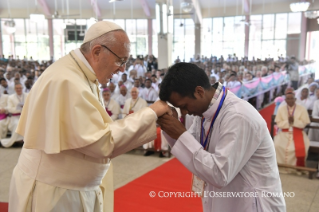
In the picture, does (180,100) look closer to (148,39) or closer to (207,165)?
(207,165)

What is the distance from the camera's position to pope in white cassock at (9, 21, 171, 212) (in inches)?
63.8

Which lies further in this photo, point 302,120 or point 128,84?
point 128,84

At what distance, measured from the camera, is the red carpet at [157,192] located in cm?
405

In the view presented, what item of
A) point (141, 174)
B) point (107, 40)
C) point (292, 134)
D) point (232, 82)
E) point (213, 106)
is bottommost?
point (141, 174)

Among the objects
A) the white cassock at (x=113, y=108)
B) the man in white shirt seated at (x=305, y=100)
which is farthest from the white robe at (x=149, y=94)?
the man in white shirt seated at (x=305, y=100)

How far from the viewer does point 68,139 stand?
1.64 meters

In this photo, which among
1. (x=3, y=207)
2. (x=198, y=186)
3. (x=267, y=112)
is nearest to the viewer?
(x=198, y=186)

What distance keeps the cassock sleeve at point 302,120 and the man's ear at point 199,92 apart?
459cm

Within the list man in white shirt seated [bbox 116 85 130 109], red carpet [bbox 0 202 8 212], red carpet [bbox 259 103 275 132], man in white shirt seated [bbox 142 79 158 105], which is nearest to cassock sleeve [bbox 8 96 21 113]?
man in white shirt seated [bbox 116 85 130 109]

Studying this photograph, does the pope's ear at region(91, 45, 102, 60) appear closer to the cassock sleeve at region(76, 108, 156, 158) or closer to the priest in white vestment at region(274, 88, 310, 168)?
the cassock sleeve at region(76, 108, 156, 158)


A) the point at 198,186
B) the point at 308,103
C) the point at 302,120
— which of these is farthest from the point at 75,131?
the point at 308,103

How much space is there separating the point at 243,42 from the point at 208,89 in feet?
71.8

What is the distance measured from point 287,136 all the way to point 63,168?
16.6 feet

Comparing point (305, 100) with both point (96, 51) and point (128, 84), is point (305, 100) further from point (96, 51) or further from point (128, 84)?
point (96, 51)
